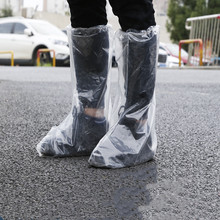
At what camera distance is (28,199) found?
1.05 m

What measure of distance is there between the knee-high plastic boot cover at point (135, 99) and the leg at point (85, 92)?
0.30 feet

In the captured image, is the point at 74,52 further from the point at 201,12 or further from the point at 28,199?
the point at 201,12

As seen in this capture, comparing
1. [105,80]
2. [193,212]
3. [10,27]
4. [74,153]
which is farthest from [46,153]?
[10,27]

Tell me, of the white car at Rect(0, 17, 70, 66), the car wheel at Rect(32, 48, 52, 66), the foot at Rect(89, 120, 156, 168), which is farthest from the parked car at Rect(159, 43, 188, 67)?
the foot at Rect(89, 120, 156, 168)

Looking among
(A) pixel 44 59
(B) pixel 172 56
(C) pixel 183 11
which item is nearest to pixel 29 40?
(A) pixel 44 59

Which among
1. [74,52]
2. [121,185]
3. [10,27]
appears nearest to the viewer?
[121,185]

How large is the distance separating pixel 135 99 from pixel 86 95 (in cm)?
20

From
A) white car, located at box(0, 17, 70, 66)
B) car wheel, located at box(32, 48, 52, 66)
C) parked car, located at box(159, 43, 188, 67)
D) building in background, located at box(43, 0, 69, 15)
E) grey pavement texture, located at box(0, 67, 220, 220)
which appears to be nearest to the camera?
grey pavement texture, located at box(0, 67, 220, 220)

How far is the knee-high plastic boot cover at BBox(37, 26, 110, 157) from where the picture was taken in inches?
58.2

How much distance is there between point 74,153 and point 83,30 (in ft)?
1.40

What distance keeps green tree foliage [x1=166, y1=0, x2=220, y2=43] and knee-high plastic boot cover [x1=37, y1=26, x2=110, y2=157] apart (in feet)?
90.5

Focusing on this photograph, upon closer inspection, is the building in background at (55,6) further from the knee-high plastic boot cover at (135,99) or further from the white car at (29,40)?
the knee-high plastic boot cover at (135,99)

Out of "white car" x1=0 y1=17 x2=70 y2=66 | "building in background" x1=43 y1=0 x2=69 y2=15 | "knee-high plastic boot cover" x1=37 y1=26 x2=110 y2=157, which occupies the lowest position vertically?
"building in background" x1=43 y1=0 x2=69 y2=15

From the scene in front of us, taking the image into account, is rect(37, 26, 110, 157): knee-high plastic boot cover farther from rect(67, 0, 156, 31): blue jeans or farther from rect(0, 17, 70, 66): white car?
rect(0, 17, 70, 66): white car
